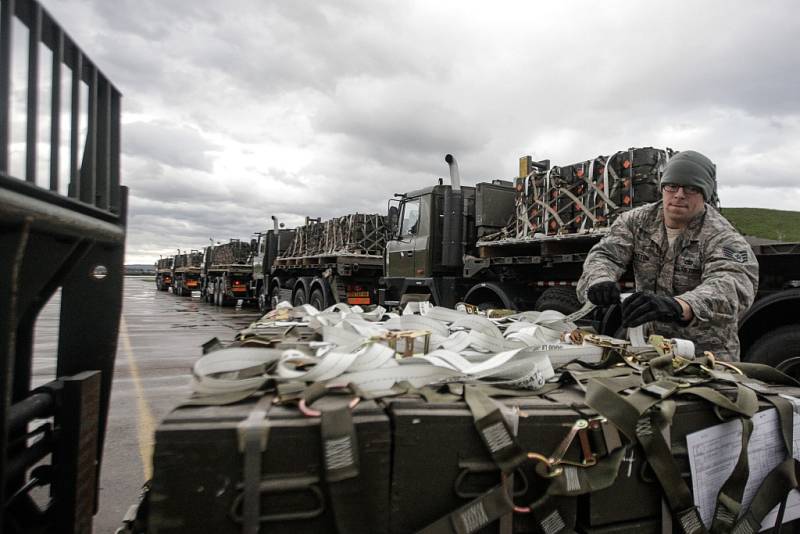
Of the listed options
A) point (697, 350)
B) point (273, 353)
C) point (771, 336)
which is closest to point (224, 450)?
point (273, 353)

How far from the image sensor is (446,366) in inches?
53.9

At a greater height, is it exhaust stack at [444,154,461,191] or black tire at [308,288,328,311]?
exhaust stack at [444,154,461,191]

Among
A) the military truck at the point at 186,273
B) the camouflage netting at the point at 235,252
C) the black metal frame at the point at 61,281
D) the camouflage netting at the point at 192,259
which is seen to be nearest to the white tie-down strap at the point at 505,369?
the black metal frame at the point at 61,281

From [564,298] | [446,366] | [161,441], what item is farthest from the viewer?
[564,298]

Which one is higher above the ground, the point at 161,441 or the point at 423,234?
the point at 423,234

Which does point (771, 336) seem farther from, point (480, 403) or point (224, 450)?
point (224, 450)

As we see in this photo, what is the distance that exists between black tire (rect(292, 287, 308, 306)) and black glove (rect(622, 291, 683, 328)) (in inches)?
451

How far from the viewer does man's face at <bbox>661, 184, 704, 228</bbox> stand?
246cm

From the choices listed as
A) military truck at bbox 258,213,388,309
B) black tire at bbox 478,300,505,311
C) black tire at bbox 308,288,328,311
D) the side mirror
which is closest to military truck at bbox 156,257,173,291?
military truck at bbox 258,213,388,309

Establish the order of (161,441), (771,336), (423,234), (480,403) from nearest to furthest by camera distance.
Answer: (161,441), (480,403), (771,336), (423,234)

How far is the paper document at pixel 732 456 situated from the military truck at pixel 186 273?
34.1 m

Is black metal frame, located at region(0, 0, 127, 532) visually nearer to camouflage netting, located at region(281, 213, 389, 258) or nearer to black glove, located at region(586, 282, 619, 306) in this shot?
black glove, located at region(586, 282, 619, 306)

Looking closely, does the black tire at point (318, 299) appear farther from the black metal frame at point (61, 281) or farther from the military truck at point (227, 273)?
the black metal frame at point (61, 281)

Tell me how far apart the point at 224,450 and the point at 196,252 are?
38095mm
